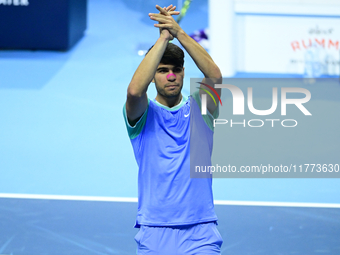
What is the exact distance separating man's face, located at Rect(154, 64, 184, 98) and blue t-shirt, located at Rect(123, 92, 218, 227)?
0.11m

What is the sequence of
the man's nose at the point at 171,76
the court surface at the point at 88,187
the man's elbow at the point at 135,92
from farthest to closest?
the court surface at the point at 88,187, the man's nose at the point at 171,76, the man's elbow at the point at 135,92

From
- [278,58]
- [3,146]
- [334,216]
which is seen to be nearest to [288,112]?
[278,58]

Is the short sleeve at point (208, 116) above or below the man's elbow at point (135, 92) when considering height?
below

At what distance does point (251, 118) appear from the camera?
7758mm

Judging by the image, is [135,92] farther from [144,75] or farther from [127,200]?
[127,200]

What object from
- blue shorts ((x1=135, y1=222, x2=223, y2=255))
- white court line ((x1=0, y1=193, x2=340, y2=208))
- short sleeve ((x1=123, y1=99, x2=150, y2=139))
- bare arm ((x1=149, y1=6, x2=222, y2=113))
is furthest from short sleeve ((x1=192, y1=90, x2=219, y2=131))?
white court line ((x1=0, y1=193, x2=340, y2=208))

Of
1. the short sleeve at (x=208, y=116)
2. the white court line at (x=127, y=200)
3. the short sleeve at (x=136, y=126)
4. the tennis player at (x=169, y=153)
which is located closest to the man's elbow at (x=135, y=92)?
the tennis player at (x=169, y=153)

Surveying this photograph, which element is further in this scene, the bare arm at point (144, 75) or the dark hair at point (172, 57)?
the dark hair at point (172, 57)

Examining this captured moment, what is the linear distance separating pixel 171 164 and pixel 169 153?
63 mm

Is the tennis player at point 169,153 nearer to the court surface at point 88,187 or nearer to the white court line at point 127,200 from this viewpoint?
the court surface at point 88,187

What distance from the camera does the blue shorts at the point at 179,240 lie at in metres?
2.45

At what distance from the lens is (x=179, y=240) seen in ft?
8.16

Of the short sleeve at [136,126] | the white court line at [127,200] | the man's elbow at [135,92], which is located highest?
the man's elbow at [135,92]

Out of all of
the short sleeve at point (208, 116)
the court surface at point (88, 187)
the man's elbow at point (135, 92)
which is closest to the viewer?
the man's elbow at point (135, 92)
